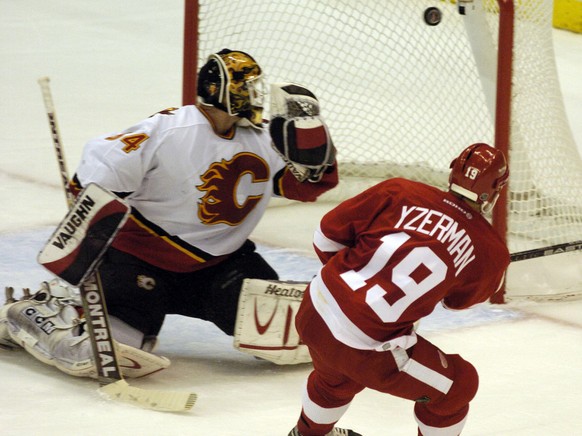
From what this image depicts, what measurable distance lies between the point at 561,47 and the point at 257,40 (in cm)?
404

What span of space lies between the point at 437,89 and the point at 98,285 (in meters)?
2.47

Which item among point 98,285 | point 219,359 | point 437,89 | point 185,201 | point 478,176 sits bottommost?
point 219,359

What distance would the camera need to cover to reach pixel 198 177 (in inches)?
139

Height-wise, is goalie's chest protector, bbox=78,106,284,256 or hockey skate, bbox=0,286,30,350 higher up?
goalie's chest protector, bbox=78,106,284,256

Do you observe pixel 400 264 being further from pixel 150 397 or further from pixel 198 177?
pixel 198 177

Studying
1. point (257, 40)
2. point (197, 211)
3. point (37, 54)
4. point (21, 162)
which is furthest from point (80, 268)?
point (37, 54)

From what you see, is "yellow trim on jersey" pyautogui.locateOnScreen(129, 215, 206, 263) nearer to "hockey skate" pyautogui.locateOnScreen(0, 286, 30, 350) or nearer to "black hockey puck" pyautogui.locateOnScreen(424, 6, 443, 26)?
"hockey skate" pyautogui.locateOnScreen(0, 286, 30, 350)

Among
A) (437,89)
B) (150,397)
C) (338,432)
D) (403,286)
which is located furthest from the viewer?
(437,89)

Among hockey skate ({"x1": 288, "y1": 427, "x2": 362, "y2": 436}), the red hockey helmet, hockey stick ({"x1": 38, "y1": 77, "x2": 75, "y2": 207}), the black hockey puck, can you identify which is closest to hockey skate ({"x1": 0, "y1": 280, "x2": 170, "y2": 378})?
hockey stick ({"x1": 38, "y1": 77, "x2": 75, "y2": 207})

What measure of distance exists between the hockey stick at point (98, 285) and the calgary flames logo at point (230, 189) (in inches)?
15.2

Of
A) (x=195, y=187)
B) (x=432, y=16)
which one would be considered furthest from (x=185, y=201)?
(x=432, y=16)

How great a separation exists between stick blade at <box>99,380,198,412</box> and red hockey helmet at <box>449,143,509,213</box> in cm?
93

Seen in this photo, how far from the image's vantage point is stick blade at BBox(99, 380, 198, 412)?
10.6 feet

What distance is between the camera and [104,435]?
9.92 ft
